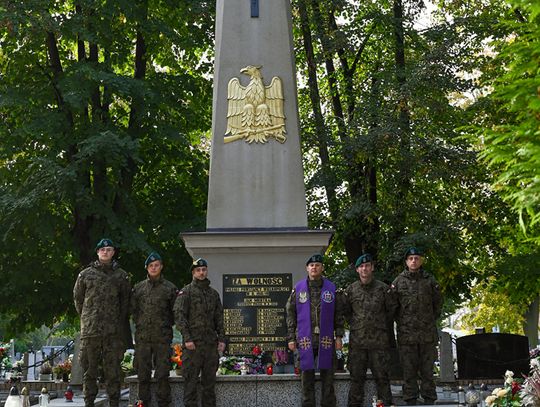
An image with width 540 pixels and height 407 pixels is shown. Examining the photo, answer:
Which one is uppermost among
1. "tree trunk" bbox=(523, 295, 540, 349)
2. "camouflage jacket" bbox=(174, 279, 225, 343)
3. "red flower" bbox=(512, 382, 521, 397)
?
"tree trunk" bbox=(523, 295, 540, 349)

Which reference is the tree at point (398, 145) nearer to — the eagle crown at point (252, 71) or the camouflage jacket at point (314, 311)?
the eagle crown at point (252, 71)

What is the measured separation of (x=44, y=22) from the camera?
64.6 ft

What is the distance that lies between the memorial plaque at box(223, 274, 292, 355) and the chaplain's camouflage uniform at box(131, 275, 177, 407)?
159cm

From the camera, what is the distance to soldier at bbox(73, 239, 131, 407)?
11281 millimetres

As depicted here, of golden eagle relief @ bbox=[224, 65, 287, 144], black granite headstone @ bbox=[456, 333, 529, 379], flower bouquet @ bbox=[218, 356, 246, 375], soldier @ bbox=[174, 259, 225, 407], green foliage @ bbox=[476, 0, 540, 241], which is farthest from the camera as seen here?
black granite headstone @ bbox=[456, 333, 529, 379]

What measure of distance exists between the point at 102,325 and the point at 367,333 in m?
3.18

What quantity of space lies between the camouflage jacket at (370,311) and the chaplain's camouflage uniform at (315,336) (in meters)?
0.16

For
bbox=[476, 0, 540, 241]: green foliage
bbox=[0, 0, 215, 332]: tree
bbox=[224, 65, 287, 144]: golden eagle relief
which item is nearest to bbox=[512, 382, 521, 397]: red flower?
bbox=[476, 0, 540, 241]: green foliage

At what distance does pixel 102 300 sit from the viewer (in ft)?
37.4

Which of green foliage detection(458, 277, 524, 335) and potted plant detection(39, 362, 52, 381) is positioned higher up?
green foliage detection(458, 277, 524, 335)

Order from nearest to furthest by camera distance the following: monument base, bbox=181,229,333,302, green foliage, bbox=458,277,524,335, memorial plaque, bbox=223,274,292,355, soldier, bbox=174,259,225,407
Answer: soldier, bbox=174,259,225,407 < memorial plaque, bbox=223,274,292,355 < monument base, bbox=181,229,333,302 < green foliage, bbox=458,277,524,335

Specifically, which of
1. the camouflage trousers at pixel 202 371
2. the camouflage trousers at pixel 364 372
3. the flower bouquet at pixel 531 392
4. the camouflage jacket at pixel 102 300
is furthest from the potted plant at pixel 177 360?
the flower bouquet at pixel 531 392

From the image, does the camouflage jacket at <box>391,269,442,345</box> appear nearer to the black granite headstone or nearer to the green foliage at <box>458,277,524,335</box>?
the black granite headstone

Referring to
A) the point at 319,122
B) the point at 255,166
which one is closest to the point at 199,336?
the point at 255,166
